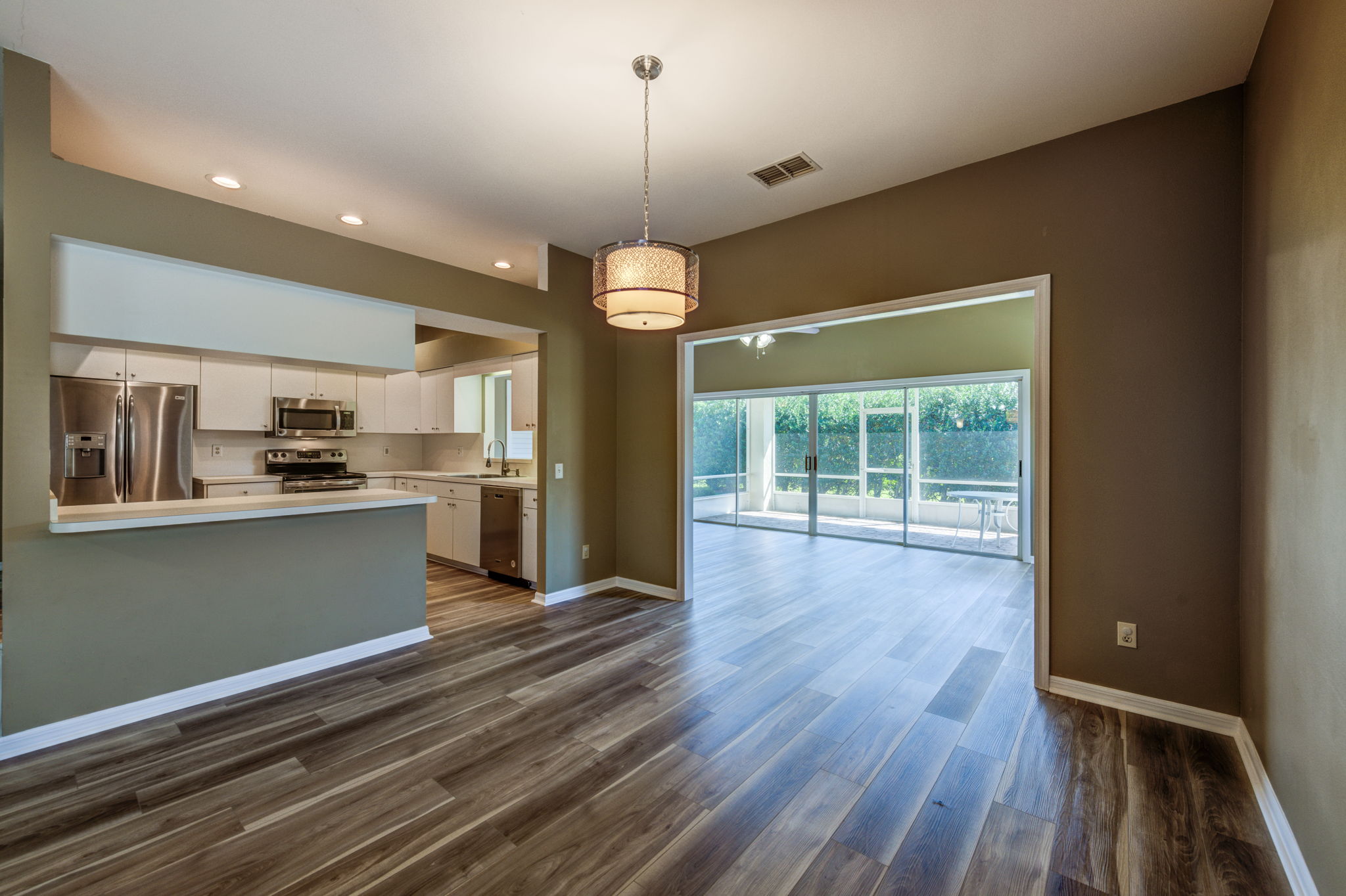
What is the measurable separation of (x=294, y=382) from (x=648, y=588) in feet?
13.6

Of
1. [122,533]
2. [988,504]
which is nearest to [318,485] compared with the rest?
[122,533]

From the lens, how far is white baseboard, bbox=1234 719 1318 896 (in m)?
1.57

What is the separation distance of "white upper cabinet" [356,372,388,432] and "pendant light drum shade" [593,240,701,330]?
464 centimetres

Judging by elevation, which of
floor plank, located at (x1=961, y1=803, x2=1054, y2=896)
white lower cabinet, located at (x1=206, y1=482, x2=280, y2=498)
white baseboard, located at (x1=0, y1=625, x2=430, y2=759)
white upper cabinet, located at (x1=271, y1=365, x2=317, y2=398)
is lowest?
floor plank, located at (x1=961, y1=803, x2=1054, y2=896)

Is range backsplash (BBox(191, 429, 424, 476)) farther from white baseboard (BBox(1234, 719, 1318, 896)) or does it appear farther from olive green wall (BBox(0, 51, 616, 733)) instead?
white baseboard (BBox(1234, 719, 1318, 896))

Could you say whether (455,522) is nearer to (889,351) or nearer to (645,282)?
(645,282)

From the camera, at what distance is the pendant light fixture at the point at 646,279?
2.27 m

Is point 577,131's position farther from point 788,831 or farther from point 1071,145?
point 788,831

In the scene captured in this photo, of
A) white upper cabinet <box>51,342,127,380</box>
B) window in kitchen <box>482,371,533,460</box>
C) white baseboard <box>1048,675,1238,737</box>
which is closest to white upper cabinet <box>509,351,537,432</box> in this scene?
window in kitchen <box>482,371,533,460</box>

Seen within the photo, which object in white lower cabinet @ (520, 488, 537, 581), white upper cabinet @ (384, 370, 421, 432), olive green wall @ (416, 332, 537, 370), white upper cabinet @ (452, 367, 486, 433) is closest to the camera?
white lower cabinet @ (520, 488, 537, 581)

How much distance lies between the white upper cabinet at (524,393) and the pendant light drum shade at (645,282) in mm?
2855

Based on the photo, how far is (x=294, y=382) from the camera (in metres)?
5.58

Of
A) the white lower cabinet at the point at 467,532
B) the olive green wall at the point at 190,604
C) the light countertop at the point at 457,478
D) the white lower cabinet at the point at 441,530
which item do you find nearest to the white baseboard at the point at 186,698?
the olive green wall at the point at 190,604

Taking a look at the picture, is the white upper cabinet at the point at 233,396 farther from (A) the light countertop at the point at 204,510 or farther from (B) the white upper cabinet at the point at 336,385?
(A) the light countertop at the point at 204,510
